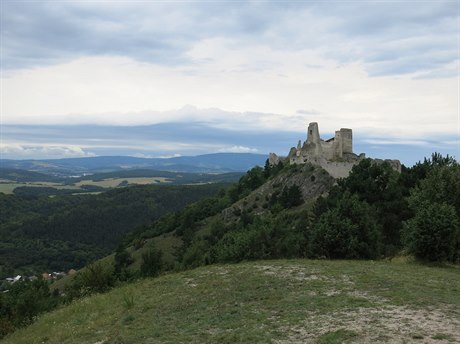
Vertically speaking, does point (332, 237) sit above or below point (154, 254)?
above

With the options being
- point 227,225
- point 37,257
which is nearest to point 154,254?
point 227,225

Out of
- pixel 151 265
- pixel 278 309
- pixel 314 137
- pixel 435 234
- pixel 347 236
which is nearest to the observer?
pixel 278 309

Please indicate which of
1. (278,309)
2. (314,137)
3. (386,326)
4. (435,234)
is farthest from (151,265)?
(314,137)

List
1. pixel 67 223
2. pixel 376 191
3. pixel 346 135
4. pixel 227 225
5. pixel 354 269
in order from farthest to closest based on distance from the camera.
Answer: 1. pixel 67 223
2. pixel 227 225
3. pixel 346 135
4. pixel 376 191
5. pixel 354 269

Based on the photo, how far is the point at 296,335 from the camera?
1270 centimetres

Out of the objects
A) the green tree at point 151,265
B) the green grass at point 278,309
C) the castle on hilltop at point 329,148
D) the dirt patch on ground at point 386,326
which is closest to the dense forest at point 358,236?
the green tree at point 151,265

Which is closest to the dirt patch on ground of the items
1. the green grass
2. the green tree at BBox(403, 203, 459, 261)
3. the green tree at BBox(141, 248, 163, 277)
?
the green grass

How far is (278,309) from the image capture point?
51.8 feet

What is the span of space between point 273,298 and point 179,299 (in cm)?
448

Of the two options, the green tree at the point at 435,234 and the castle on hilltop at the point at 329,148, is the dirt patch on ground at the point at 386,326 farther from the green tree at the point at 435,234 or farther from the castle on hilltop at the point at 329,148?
the castle on hilltop at the point at 329,148

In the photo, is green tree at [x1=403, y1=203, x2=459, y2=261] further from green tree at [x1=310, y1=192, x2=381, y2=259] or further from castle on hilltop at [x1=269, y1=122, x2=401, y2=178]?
Answer: castle on hilltop at [x1=269, y1=122, x2=401, y2=178]

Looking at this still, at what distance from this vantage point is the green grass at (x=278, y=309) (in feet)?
42.1

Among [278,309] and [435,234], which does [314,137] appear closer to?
[435,234]

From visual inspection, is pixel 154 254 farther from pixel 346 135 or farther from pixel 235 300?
pixel 346 135
